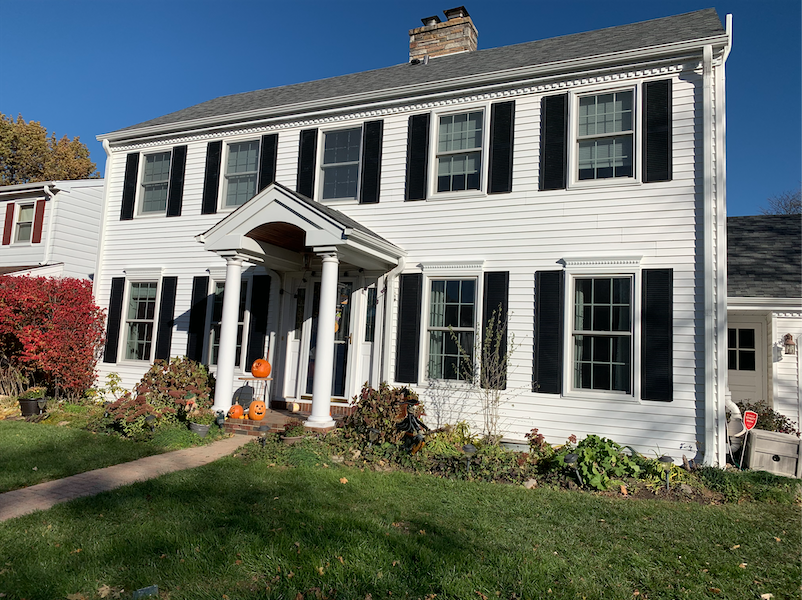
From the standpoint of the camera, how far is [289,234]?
8.38 m

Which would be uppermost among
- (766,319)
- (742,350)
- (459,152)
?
(459,152)

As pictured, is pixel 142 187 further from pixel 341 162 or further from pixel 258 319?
pixel 341 162

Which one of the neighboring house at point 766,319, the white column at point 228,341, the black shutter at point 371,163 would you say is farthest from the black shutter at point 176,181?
the neighboring house at point 766,319

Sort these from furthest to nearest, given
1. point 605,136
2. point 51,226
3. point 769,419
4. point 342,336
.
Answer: point 51,226 → point 342,336 → point 769,419 → point 605,136

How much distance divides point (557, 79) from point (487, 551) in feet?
21.6

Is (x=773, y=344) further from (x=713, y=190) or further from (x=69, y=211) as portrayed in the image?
(x=69, y=211)

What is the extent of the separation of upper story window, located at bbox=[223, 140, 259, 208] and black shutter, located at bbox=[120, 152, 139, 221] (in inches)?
85.3

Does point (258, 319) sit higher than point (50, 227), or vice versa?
point (50, 227)

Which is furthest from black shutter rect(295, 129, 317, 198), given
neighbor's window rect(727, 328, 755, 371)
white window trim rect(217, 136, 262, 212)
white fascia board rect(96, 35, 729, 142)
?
neighbor's window rect(727, 328, 755, 371)

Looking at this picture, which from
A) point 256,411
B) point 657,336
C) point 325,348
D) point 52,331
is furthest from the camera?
point 52,331

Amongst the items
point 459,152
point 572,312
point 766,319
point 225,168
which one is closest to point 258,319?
point 225,168

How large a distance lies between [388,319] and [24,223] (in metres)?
11.6

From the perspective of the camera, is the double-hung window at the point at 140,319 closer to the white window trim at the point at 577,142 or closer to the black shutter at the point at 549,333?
the black shutter at the point at 549,333

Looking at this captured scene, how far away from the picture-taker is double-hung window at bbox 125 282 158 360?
10.4m
